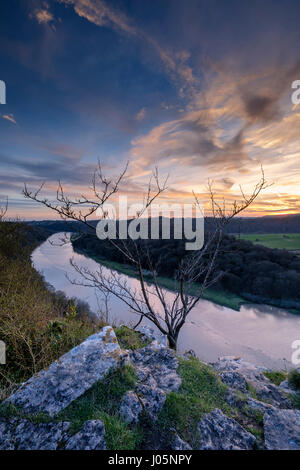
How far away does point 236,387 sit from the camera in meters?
3.37

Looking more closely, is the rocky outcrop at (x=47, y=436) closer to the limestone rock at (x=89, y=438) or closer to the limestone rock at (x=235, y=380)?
the limestone rock at (x=89, y=438)

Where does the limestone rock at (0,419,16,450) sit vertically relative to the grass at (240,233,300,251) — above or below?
below

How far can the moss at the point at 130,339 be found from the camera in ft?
14.1

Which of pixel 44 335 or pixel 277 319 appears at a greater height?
pixel 44 335

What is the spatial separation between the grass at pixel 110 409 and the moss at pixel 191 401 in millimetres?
442

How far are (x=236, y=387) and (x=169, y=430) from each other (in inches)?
65.3

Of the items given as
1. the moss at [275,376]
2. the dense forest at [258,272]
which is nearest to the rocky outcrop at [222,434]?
the moss at [275,376]

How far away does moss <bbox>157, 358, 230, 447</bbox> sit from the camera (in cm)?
233

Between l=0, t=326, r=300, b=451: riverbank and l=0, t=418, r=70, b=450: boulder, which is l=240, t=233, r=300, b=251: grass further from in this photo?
l=0, t=418, r=70, b=450: boulder

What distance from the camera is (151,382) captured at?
2.98 meters

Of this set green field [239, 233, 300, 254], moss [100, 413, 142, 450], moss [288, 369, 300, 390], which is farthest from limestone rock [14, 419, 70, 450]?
green field [239, 233, 300, 254]
